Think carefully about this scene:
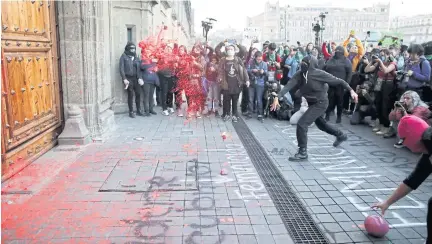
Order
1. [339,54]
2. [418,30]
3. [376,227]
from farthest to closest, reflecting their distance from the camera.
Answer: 1. [418,30]
2. [339,54]
3. [376,227]

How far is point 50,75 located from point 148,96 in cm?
385

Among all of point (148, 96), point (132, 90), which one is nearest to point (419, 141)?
point (132, 90)

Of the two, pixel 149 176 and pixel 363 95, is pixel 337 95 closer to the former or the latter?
pixel 363 95

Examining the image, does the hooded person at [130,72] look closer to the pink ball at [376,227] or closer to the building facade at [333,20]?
the pink ball at [376,227]

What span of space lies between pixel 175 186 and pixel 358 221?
7.59 ft

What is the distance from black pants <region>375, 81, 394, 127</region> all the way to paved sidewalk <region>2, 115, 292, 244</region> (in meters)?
3.63

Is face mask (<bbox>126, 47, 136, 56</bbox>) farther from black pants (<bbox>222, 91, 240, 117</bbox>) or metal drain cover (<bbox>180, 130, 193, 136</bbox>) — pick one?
metal drain cover (<bbox>180, 130, 193, 136</bbox>)

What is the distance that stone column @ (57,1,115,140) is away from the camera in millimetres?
6895

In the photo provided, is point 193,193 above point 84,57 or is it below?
below

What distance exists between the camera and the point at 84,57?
7.07 metres

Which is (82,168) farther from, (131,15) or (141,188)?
(131,15)

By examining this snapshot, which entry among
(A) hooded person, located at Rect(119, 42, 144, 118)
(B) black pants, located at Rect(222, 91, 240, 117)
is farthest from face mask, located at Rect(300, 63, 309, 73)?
(A) hooded person, located at Rect(119, 42, 144, 118)

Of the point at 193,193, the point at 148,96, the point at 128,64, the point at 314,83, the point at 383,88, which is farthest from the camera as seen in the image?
the point at 148,96

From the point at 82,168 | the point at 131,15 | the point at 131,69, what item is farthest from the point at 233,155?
the point at 131,15
